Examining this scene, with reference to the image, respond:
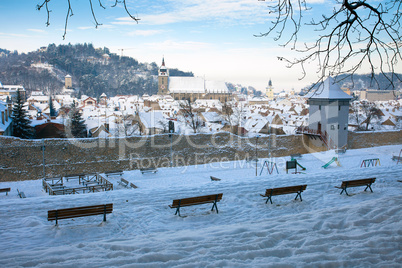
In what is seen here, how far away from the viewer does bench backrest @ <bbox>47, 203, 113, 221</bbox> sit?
5.47m

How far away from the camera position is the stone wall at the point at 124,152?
49.3ft

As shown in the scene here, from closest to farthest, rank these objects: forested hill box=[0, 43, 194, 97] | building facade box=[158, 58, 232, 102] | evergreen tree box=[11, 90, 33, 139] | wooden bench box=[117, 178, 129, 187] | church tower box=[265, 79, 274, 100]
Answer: wooden bench box=[117, 178, 129, 187] → evergreen tree box=[11, 90, 33, 139] → building facade box=[158, 58, 232, 102] → forested hill box=[0, 43, 194, 97] → church tower box=[265, 79, 274, 100]

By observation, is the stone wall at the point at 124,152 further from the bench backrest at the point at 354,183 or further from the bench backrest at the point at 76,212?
the bench backrest at the point at 354,183

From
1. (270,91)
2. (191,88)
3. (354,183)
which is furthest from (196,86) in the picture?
(354,183)

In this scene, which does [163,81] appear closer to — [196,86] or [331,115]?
[196,86]

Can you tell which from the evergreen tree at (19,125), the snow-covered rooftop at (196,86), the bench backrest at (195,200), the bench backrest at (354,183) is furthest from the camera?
the snow-covered rooftop at (196,86)

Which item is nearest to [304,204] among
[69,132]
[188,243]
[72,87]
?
[188,243]

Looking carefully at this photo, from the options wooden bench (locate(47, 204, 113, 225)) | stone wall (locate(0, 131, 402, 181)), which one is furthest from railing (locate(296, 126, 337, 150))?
wooden bench (locate(47, 204, 113, 225))

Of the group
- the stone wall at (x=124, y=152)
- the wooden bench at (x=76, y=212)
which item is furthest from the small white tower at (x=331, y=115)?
the wooden bench at (x=76, y=212)

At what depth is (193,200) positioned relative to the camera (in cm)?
638

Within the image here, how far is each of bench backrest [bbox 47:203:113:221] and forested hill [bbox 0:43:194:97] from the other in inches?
4188

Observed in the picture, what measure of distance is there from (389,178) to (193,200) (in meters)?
6.31

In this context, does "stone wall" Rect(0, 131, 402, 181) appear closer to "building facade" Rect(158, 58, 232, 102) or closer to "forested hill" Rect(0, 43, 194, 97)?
"building facade" Rect(158, 58, 232, 102)

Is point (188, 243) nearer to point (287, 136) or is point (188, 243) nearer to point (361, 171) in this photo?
point (361, 171)
